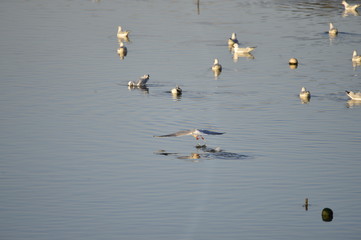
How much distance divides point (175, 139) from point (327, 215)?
32.1 ft

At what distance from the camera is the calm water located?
23.0 m

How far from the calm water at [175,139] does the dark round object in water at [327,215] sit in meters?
0.18

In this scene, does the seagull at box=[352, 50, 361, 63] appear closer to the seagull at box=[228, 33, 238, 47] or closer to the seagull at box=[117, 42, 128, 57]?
the seagull at box=[228, 33, 238, 47]

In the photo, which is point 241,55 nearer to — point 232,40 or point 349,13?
point 232,40

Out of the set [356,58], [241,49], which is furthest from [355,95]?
[241,49]

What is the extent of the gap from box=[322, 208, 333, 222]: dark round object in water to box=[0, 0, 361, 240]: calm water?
18 centimetres

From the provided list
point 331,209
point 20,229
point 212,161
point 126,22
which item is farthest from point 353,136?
point 126,22

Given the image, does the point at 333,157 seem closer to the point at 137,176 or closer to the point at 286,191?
the point at 286,191

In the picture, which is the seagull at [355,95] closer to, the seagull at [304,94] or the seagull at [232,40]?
the seagull at [304,94]

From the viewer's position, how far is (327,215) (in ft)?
74.5

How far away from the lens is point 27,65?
4412cm

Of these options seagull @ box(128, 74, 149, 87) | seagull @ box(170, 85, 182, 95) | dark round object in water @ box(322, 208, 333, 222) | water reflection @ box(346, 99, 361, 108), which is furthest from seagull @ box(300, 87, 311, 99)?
dark round object in water @ box(322, 208, 333, 222)

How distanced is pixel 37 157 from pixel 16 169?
5.21 ft

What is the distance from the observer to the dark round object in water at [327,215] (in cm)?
2270
